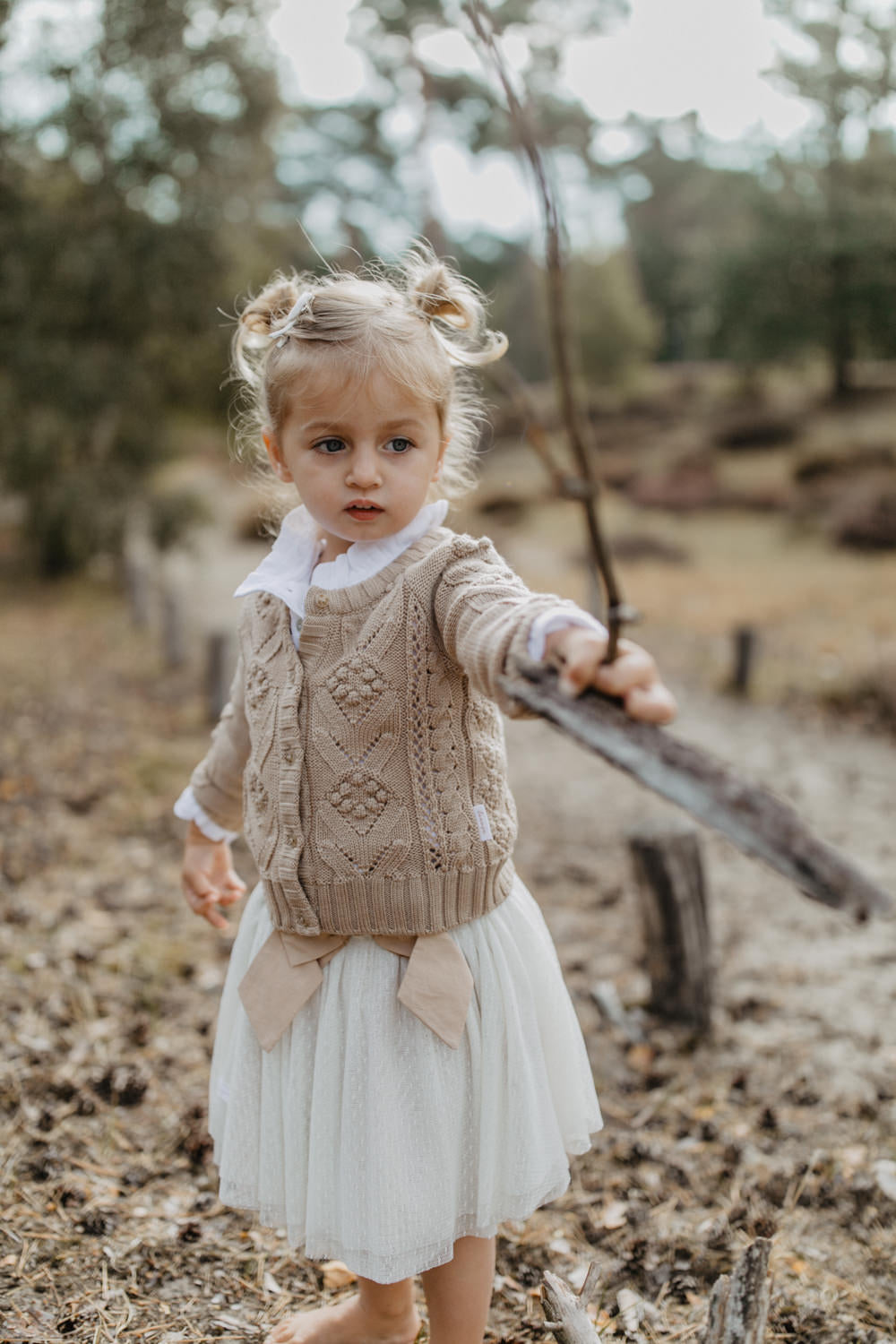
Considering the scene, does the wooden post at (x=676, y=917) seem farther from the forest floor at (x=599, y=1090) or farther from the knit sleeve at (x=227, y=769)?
the knit sleeve at (x=227, y=769)

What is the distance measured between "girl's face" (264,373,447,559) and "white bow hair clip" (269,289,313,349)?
0.12 metres

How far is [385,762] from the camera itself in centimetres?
160

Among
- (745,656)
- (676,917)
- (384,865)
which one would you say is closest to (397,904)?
(384,865)

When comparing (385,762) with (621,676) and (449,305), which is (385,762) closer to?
(621,676)

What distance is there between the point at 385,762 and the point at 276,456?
1.90 ft

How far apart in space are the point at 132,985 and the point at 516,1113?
6.80ft

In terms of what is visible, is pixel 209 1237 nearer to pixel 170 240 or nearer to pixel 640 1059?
pixel 640 1059

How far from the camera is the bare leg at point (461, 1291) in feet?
5.65

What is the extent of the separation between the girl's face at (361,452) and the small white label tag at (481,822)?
47 cm

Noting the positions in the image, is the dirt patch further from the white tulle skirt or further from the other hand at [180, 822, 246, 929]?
the other hand at [180, 822, 246, 929]

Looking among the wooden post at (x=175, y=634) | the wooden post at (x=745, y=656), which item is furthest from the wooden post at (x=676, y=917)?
the wooden post at (x=175, y=634)

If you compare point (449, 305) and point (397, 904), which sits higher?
point (449, 305)

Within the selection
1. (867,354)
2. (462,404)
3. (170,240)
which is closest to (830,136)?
(867,354)

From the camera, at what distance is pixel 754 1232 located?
92.2 inches
